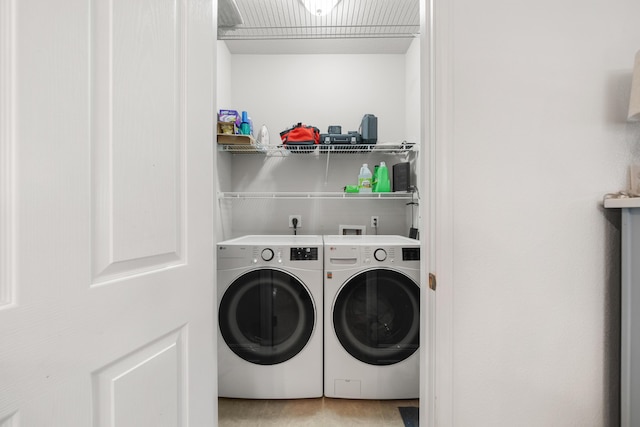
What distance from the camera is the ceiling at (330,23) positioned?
171cm

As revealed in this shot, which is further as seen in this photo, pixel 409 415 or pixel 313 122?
pixel 313 122

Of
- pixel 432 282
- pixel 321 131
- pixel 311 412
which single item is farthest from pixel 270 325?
pixel 321 131

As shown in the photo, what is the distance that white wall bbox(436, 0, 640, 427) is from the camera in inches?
32.4

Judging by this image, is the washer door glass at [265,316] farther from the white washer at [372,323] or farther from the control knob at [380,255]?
the control knob at [380,255]

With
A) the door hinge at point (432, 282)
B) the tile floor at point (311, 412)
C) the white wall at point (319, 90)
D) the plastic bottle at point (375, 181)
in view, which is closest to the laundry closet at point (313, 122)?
the white wall at point (319, 90)

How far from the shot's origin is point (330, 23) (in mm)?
2008

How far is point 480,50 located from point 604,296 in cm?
80

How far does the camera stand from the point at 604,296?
0.84m

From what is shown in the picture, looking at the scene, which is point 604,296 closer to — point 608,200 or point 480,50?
point 608,200

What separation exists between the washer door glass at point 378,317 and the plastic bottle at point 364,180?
730mm

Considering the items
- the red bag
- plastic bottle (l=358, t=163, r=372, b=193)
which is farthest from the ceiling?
plastic bottle (l=358, t=163, r=372, b=193)

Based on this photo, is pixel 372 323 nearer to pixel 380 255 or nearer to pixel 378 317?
pixel 378 317

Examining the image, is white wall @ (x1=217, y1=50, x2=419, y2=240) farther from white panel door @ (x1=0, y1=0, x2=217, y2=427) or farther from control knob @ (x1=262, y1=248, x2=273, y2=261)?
white panel door @ (x1=0, y1=0, x2=217, y2=427)

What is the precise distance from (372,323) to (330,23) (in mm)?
2025
